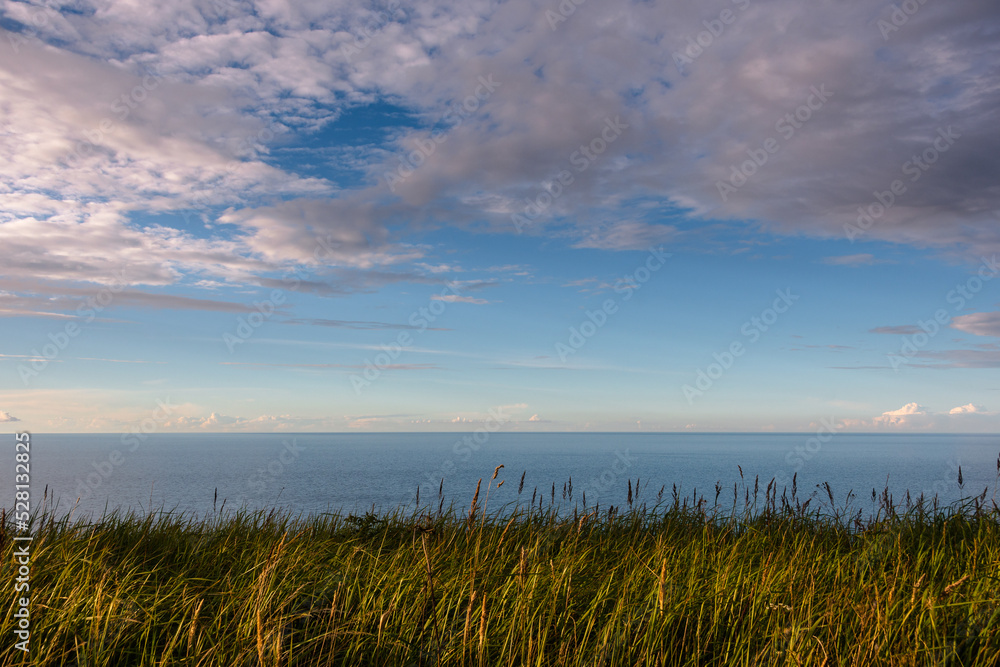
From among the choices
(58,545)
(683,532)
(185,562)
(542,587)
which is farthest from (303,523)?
(683,532)

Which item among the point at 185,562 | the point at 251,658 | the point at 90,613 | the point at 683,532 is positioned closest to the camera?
the point at 251,658

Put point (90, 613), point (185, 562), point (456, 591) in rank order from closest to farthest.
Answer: point (90, 613) < point (456, 591) < point (185, 562)

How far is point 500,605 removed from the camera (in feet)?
14.6

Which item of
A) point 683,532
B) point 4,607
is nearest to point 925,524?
point 683,532

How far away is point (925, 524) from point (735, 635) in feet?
17.1

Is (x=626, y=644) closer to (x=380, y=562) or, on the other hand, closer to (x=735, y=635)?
(x=735, y=635)

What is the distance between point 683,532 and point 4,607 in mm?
7890

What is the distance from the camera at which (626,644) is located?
3980 millimetres

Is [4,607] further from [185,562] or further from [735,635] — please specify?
[735,635]

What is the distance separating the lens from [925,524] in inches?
295

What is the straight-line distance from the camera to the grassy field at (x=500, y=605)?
3.75m

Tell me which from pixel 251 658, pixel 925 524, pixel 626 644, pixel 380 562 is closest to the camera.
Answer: pixel 251 658

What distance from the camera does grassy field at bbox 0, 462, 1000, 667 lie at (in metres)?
3.75

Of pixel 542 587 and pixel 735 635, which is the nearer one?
pixel 735 635
